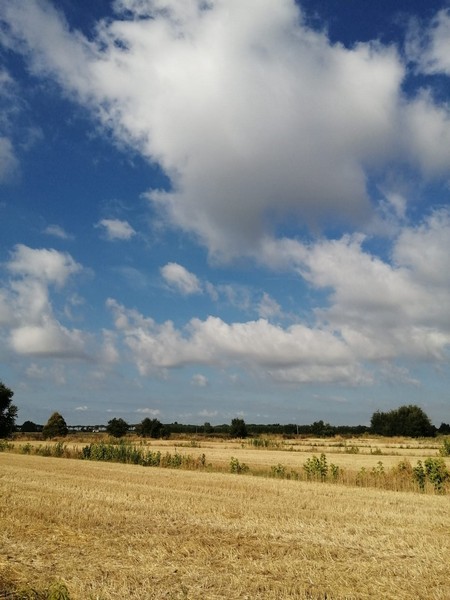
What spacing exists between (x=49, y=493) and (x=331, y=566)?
40.4ft

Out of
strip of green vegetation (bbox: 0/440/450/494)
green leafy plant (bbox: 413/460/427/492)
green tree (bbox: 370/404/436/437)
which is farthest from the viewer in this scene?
green tree (bbox: 370/404/436/437)

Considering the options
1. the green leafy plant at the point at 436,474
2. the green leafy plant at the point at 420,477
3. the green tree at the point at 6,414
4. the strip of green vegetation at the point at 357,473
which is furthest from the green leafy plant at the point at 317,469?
the green tree at the point at 6,414

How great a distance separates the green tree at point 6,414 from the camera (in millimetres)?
88312

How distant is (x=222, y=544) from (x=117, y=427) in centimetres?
10969

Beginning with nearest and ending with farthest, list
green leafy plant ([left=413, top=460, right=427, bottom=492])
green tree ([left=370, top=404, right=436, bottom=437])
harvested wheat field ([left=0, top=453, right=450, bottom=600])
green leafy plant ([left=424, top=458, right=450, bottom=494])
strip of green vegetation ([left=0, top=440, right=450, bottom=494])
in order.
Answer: harvested wheat field ([left=0, top=453, right=450, bottom=600]) → green leafy plant ([left=424, top=458, right=450, bottom=494]) → strip of green vegetation ([left=0, top=440, right=450, bottom=494]) → green leafy plant ([left=413, top=460, right=427, bottom=492]) → green tree ([left=370, top=404, right=436, bottom=437])

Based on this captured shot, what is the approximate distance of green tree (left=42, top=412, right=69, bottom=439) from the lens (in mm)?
97062

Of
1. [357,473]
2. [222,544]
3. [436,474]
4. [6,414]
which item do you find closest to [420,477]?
[436,474]

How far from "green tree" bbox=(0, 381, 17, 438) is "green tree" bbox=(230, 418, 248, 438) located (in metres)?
44.8

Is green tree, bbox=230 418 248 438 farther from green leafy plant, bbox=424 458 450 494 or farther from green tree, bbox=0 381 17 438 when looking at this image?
green leafy plant, bbox=424 458 450 494

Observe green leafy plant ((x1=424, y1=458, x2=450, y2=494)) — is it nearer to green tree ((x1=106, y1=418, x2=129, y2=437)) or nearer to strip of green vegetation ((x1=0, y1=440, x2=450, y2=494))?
strip of green vegetation ((x1=0, y1=440, x2=450, y2=494))

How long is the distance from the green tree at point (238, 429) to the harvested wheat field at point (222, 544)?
95.3 metres

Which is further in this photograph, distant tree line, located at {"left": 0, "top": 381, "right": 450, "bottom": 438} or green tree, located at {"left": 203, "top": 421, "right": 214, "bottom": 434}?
green tree, located at {"left": 203, "top": 421, "right": 214, "bottom": 434}

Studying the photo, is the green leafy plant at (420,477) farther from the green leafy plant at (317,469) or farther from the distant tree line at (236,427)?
the distant tree line at (236,427)

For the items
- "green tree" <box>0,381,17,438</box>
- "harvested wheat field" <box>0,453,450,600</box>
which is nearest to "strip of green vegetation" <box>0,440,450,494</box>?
"harvested wheat field" <box>0,453,450,600</box>
